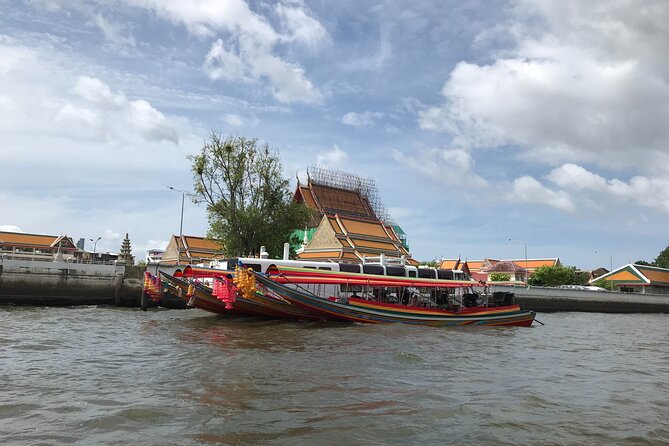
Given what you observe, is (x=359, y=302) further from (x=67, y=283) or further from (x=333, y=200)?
(x=333, y=200)

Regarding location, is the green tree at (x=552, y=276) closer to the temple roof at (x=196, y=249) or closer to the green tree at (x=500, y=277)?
the green tree at (x=500, y=277)

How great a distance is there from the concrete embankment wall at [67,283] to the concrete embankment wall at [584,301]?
28501 millimetres

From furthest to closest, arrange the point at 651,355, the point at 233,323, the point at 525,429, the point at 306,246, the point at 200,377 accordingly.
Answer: the point at 306,246, the point at 233,323, the point at 651,355, the point at 200,377, the point at 525,429

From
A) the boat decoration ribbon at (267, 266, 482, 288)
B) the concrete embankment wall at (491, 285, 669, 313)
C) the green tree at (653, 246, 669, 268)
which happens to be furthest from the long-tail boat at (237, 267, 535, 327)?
the green tree at (653, 246, 669, 268)

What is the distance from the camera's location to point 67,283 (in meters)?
27.1

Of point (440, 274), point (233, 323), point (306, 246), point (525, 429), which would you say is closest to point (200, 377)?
point (525, 429)

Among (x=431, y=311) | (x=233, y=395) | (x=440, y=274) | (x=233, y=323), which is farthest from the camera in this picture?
(x=440, y=274)

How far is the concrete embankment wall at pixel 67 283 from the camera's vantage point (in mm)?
25703

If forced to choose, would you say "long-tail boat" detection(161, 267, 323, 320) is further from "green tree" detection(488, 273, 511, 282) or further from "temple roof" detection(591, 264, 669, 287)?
"temple roof" detection(591, 264, 669, 287)

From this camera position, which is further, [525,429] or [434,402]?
[434,402]

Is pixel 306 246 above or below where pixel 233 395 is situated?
above

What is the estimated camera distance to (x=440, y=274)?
2583 centimetres

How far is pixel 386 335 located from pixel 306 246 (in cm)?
3731

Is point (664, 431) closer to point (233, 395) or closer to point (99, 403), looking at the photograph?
point (233, 395)
